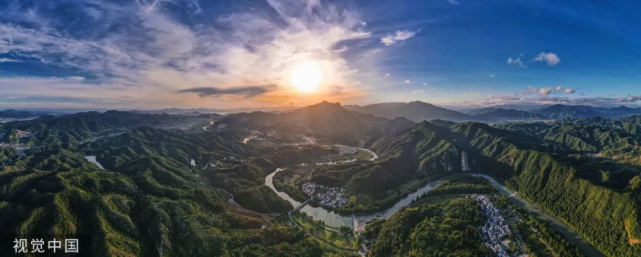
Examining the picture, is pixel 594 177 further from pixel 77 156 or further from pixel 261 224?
pixel 77 156

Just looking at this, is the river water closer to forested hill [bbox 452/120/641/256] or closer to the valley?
the valley

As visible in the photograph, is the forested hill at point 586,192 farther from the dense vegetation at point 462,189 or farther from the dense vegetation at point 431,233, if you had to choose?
the dense vegetation at point 431,233

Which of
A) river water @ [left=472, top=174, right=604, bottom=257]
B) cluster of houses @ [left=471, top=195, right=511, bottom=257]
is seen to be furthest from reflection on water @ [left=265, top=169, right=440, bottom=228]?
river water @ [left=472, top=174, right=604, bottom=257]

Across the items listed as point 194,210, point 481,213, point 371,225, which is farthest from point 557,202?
point 194,210

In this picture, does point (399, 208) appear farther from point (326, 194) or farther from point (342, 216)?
point (326, 194)

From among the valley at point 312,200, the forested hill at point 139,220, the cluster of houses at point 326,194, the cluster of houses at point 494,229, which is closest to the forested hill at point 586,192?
the valley at point 312,200

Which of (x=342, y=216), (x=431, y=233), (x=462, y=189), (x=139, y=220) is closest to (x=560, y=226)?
(x=462, y=189)

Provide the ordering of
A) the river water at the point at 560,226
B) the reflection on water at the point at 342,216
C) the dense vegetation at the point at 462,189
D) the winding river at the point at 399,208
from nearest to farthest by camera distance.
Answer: the river water at the point at 560,226 < the winding river at the point at 399,208 < the reflection on water at the point at 342,216 < the dense vegetation at the point at 462,189
